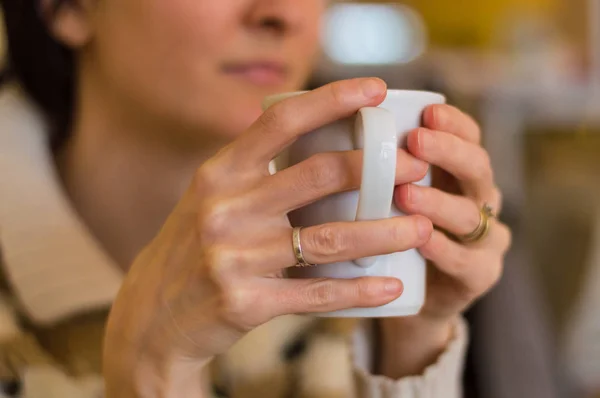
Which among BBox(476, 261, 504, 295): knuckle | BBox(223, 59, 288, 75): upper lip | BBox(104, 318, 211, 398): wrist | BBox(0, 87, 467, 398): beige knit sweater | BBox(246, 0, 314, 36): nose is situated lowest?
BBox(0, 87, 467, 398): beige knit sweater

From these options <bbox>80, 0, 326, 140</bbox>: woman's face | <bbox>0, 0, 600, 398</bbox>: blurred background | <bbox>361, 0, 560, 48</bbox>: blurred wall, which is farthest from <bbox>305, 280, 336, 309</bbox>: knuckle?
<bbox>361, 0, 560, 48</bbox>: blurred wall

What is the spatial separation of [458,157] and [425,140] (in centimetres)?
5

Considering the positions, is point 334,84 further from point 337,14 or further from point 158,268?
point 337,14

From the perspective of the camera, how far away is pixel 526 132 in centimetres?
204

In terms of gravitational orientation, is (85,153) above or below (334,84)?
below

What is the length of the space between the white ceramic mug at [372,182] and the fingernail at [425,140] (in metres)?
0.01

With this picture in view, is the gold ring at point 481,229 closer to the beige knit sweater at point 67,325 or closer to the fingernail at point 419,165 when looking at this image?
the fingernail at point 419,165

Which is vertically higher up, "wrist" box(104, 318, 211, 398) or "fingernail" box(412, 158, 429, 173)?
"fingernail" box(412, 158, 429, 173)

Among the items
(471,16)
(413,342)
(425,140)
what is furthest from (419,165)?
(471,16)

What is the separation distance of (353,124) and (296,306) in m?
0.14

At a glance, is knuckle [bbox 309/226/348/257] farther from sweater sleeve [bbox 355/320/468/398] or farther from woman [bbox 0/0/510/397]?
sweater sleeve [bbox 355/320/468/398]

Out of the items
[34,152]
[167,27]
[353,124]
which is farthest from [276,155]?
[34,152]

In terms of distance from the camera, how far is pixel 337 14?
2799mm

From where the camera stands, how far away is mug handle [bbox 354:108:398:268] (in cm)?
38
